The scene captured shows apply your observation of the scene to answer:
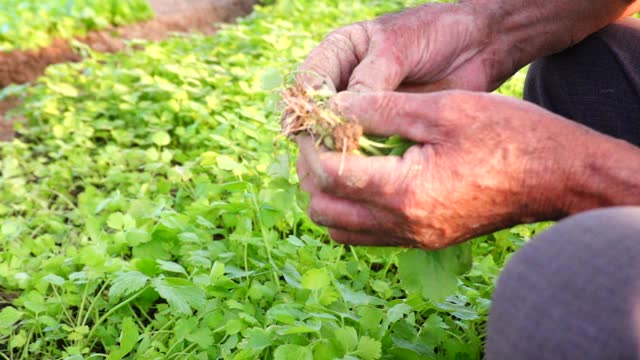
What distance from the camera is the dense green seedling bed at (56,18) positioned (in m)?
4.58

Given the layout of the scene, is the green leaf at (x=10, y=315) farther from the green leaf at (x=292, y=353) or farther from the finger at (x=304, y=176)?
the finger at (x=304, y=176)

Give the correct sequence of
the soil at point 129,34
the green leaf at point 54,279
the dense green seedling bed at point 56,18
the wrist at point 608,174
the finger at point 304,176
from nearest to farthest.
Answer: the wrist at point 608,174, the finger at point 304,176, the green leaf at point 54,279, the soil at point 129,34, the dense green seedling bed at point 56,18

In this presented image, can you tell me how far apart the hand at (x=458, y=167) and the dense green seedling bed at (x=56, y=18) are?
3581 millimetres

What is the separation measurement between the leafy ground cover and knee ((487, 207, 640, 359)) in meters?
0.42

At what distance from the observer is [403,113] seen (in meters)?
1.31

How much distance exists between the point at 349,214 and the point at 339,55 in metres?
0.41

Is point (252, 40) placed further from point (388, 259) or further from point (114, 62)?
point (388, 259)

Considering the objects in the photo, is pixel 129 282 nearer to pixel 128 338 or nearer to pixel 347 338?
pixel 128 338

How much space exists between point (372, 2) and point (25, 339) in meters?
4.32

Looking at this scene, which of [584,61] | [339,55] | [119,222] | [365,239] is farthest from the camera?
[119,222]

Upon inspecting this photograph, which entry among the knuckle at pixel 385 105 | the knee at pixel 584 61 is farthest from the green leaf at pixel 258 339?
the knee at pixel 584 61

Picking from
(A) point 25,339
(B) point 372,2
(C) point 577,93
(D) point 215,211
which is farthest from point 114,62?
(C) point 577,93

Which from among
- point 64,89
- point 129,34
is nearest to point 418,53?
point 64,89

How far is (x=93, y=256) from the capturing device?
1.91 m
